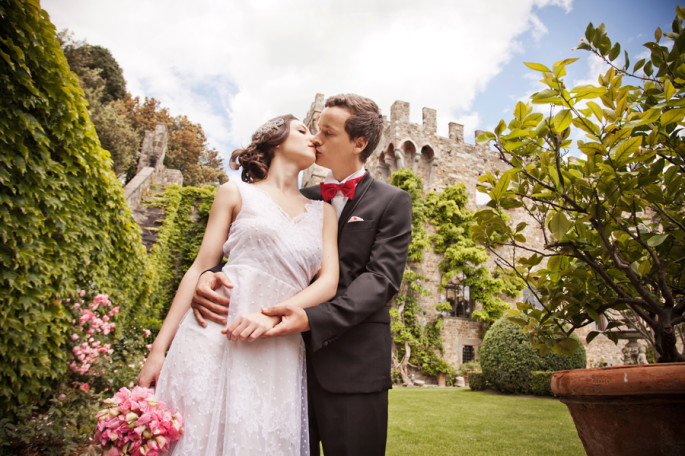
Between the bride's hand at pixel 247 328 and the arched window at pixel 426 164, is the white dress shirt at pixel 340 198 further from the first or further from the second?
the arched window at pixel 426 164

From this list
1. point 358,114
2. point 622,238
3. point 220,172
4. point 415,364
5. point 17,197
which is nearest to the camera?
point 358,114

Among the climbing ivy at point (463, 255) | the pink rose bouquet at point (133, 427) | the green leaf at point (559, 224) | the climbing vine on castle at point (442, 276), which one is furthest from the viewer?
the climbing ivy at point (463, 255)

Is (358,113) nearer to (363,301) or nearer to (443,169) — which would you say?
(363,301)

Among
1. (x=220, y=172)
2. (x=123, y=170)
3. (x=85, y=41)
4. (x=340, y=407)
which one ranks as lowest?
(x=340, y=407)

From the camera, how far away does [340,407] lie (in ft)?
5.44

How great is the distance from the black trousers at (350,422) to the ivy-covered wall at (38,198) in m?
2.85

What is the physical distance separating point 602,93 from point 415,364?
14059 mm

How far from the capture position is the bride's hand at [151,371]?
158 cm

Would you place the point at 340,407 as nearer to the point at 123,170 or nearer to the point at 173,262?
the point at 173,262

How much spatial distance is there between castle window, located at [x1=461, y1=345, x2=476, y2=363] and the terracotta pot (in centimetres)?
1471

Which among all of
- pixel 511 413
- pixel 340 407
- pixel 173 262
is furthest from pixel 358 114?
pixel 173 262

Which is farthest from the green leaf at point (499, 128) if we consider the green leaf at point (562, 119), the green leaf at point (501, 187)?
the green leaf at point (562, 119)

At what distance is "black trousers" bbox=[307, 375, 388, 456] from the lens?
1.62 m

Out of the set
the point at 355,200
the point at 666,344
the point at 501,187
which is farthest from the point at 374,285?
the point at 666,344
